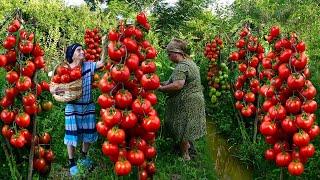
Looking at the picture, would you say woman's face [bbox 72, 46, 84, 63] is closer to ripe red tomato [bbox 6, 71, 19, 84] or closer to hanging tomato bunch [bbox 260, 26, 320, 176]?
ripe red tomato [bbox 6, 71, 19, 84]

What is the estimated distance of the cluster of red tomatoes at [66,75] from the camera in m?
5.65

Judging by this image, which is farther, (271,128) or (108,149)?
(271,128)

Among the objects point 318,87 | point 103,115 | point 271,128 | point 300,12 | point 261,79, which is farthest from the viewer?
point 300,12

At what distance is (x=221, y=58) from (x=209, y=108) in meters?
0.99

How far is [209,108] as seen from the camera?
8.91 metres

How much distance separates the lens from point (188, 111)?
6676mm

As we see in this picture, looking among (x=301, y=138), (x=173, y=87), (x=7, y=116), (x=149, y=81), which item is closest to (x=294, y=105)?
(x=301, y=138)

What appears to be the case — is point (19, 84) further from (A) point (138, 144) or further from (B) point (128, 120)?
(A) point (138, 144)

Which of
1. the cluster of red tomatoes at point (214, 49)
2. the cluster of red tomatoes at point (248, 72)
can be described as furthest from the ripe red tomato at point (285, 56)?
the cluster of red tomatoes at point (214, 49)

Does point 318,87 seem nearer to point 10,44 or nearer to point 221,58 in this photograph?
point 221,58

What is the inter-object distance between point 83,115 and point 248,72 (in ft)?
8.15

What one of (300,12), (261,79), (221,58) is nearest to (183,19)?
(300,12)

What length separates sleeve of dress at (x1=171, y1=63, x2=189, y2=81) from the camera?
20.7ft

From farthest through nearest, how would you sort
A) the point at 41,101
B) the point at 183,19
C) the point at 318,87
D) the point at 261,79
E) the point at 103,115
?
1. the point at 183,19
2. the point at 261,79
3. the point at 318,87
4. the point at 41,101
5. the point at 103,115
